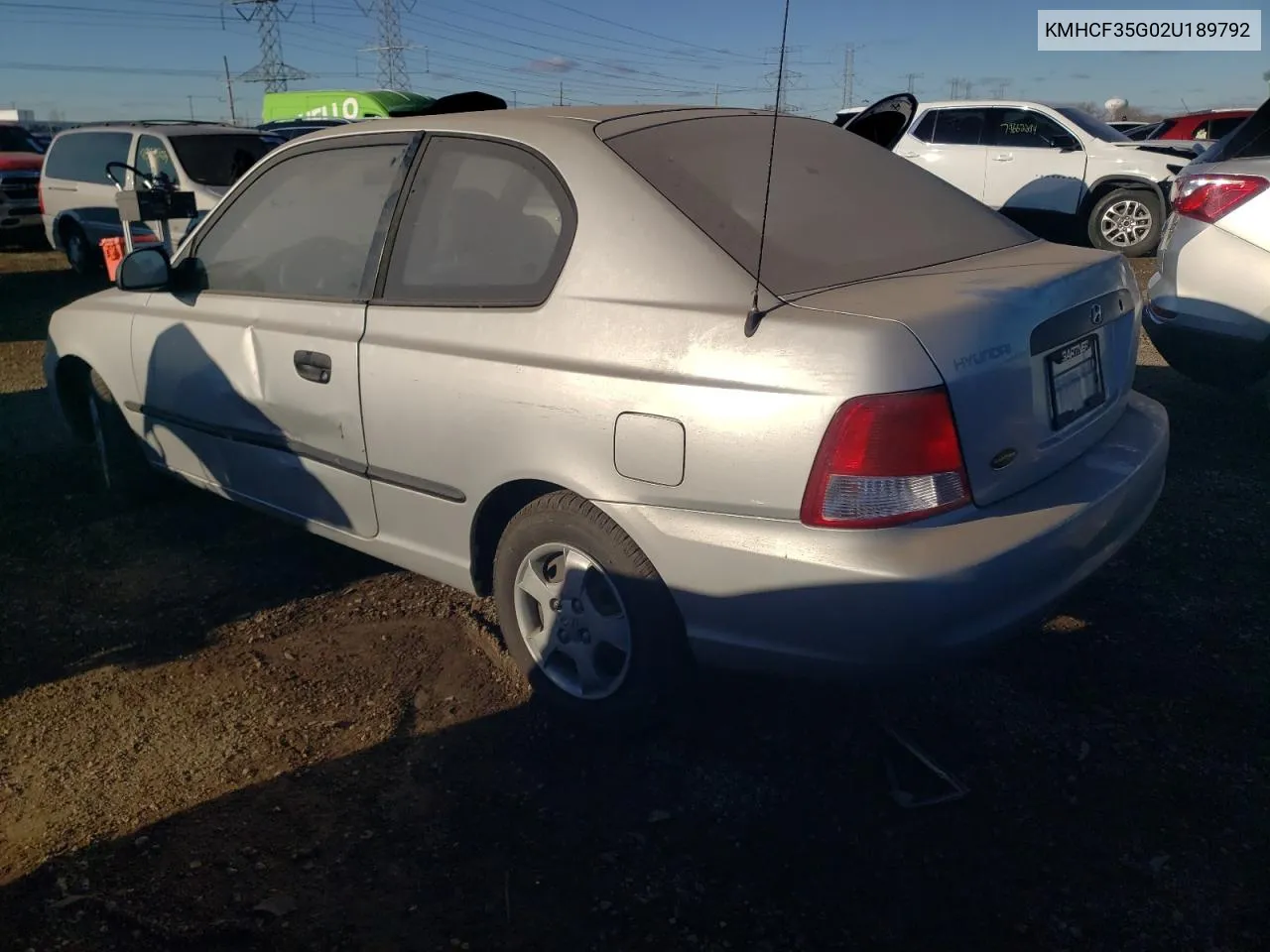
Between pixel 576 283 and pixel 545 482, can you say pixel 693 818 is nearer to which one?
pixel 545 482

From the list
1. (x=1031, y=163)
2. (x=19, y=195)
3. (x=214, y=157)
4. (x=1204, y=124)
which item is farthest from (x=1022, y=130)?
(x=19, y=195)

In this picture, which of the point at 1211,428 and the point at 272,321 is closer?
the point at 272,321

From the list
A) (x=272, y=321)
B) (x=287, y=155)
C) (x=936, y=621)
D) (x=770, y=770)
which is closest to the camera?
(x=936, y=621)

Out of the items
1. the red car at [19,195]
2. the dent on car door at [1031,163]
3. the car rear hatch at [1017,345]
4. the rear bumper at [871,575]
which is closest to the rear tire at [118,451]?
the rear bumper at [871,575]

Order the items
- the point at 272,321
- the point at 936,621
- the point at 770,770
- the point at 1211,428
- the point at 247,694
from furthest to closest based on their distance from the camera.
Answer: the point at 1211,428
the point at 272,321
the point at 247,694
the point at 770,770
the point at 936,621

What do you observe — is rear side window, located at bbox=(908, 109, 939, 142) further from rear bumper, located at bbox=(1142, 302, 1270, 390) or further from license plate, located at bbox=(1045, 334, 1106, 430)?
license plate, located at bbox=(1045, 334, 1106, 430)

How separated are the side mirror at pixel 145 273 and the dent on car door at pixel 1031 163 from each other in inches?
440

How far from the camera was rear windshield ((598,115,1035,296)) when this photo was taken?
2.63m

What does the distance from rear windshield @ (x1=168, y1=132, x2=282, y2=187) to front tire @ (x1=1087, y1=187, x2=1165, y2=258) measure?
9.38 m

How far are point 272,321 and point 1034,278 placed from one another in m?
2.35

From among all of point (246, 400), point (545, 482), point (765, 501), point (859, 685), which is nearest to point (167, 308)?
point (246, 400)

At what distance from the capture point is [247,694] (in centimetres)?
321

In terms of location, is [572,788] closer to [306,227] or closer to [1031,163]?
[306,227]

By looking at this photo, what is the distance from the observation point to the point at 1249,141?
17.2 feet
